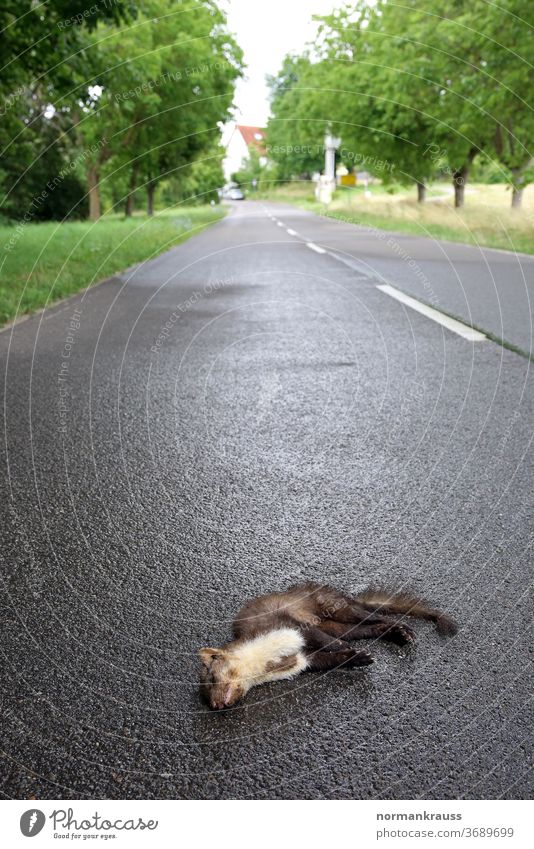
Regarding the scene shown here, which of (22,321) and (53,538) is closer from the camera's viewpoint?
(53,538)

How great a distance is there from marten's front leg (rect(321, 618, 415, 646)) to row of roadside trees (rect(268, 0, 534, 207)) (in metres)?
8.27

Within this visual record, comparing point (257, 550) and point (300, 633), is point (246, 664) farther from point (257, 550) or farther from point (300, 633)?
point (257, 550)

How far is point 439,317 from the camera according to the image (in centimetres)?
802

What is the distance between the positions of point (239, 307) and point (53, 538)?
6.62m

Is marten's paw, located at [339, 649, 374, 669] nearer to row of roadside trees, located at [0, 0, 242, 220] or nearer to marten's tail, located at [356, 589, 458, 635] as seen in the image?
marten's tail, located at [356, 589, 458, 635]

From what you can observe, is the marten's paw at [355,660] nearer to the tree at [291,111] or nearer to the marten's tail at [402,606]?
the marten's tail at [402,606]

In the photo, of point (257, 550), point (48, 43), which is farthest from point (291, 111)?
point (257, 550)

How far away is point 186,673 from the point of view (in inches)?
85.8

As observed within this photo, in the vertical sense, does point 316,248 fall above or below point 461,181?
below

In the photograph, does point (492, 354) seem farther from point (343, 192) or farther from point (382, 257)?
point (343, 192)

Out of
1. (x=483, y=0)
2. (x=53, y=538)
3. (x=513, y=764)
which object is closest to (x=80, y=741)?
(x=513, y=764)

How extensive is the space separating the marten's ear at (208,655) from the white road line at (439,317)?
5.12 meters

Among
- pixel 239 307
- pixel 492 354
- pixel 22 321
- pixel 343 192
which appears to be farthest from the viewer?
pixel 343 192

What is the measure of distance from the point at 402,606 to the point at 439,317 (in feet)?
19.4
